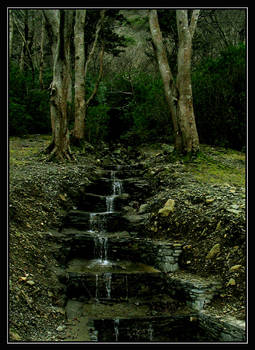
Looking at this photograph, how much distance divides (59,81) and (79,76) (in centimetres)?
335

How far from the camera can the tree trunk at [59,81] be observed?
936 centimetres

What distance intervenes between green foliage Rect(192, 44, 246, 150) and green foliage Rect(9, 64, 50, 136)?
6.43 metres

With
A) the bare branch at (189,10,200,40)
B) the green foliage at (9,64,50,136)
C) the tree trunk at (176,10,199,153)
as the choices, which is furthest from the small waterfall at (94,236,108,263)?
the green foliage at (9,64,50,136)

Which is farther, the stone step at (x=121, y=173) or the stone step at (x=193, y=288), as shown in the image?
the stone step at (x=121, y=173)

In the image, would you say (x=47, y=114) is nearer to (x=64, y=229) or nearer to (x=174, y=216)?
(x=64, y=229)

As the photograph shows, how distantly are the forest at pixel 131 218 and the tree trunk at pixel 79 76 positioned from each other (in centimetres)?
4

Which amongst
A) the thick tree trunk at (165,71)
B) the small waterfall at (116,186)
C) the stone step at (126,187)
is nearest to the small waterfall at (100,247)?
the stone step at (126,187)

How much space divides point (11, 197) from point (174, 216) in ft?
10.4

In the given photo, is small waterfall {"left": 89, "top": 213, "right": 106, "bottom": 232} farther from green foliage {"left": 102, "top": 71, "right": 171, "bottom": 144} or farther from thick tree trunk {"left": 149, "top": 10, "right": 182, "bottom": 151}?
green foliage {"left": 102, "top": 71, "right": 171, "bottom": 144}

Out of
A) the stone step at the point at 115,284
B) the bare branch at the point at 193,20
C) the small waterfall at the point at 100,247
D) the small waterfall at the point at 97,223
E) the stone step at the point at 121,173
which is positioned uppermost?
the bare branch at the point at 193,20

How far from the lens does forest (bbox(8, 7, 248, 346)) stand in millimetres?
4578

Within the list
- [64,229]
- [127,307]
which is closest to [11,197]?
[64,229]

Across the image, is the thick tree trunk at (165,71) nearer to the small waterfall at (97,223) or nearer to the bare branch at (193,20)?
the bare branch at (193,20)

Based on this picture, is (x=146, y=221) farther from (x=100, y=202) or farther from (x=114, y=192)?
(x=114, y=192)
